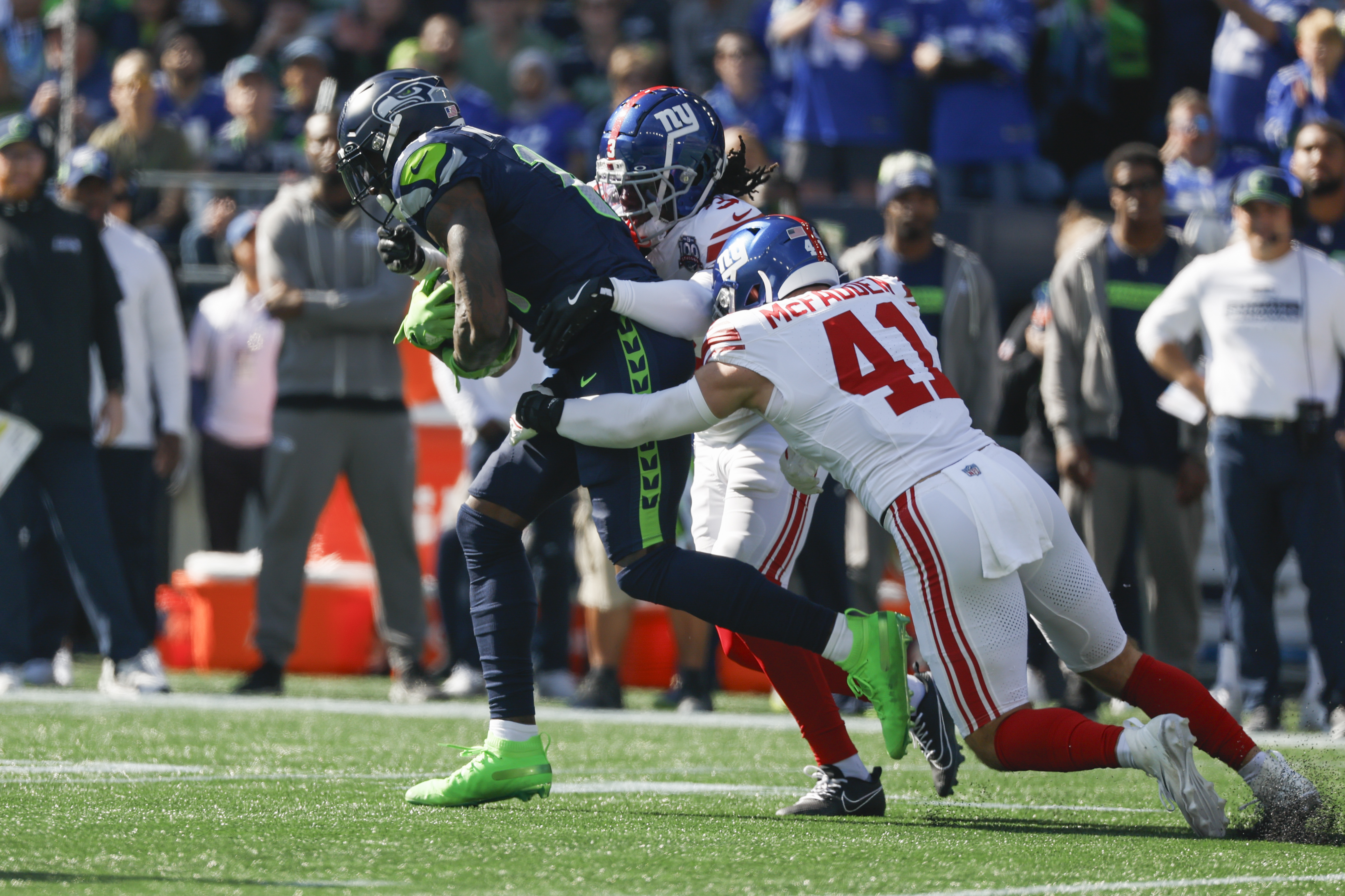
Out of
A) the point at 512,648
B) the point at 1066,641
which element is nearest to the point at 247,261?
the point at 512,648

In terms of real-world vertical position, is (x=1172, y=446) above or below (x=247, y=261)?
below

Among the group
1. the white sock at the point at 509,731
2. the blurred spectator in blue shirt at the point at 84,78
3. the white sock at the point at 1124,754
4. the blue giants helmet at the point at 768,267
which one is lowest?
the white sock at the point at 509,731

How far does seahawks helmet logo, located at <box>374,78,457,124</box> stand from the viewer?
4387 mm

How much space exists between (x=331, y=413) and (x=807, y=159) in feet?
11.9

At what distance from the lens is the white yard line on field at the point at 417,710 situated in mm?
6781

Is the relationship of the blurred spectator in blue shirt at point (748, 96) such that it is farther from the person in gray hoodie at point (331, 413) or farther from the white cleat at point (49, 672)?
the white cleat at point (49, 672)

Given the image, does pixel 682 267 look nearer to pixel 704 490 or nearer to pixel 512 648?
pixel 704 490

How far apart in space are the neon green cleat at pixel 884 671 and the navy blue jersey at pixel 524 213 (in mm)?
946

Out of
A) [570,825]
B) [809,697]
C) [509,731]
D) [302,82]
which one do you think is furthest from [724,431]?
[302,82]

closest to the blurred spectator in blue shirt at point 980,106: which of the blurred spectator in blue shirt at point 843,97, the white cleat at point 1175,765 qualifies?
the blurred spectator in blue shirt at point 843,97

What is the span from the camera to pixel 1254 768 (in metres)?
3.97

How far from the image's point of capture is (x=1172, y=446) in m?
7.53

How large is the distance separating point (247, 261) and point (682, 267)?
216 inches

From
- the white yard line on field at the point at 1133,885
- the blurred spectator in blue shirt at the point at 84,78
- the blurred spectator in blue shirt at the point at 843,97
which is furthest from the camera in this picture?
the blurred spectator in blue shirt at the point at 84,78
